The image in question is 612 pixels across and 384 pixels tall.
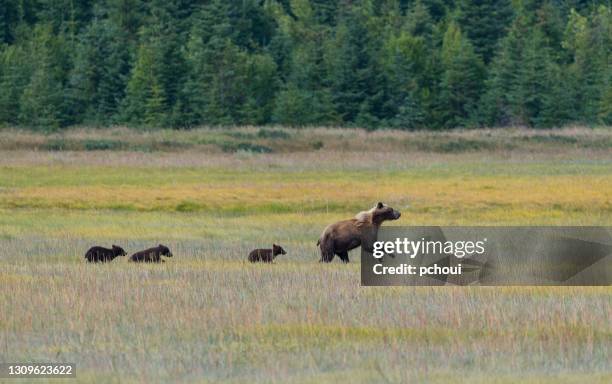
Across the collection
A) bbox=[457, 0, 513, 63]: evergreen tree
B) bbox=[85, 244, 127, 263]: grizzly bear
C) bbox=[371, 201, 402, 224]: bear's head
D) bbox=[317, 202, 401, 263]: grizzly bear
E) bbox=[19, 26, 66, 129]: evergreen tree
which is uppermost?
bbox=[371, 201, 402, 224]: bear's head

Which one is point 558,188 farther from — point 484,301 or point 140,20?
point 140,20

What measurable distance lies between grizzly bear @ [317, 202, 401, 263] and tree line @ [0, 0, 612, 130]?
56146mm

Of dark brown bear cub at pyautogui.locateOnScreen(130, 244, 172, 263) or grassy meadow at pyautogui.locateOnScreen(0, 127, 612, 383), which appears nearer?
grassy meadow at pyautogui.locateOnScreen(0, 127, 612, 383)

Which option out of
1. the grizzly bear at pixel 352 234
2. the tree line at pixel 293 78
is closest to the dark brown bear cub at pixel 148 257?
the grizzly bear at pixel 352 234

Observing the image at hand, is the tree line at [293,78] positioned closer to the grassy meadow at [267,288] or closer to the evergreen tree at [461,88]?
the evergreen tree at [461,88]

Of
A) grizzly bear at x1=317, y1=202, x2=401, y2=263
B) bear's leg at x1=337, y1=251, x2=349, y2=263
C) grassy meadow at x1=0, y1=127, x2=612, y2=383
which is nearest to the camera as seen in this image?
grassy meadow at x1=0, y1=127, x2=612, y2=383

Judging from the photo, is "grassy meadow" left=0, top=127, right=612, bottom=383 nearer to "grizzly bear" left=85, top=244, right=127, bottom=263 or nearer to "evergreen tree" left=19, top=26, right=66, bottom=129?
"grizzly bear" left=85, top=244, right=127, bottom=263

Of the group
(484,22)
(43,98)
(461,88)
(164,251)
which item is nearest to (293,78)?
(461,88)

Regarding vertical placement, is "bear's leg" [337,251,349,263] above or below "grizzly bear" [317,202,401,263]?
below

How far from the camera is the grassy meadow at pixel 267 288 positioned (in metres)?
11.7

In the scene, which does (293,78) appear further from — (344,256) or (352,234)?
(352,234)

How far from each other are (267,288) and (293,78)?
65.9 m

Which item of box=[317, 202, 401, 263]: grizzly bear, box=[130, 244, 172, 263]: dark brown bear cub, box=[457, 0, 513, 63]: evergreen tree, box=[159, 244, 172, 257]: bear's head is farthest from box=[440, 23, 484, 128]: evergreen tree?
box=[317, 202, 401, 263]: grizzly bear

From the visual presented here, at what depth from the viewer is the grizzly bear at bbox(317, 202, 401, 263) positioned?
61.0 ft
